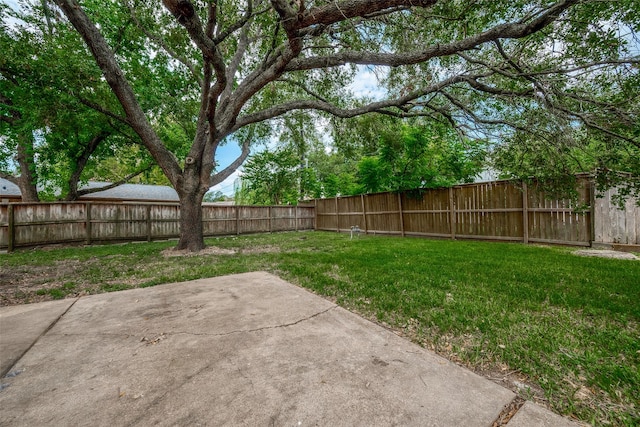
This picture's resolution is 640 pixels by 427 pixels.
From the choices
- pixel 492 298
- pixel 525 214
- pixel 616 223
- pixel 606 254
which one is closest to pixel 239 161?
pixel 525 214

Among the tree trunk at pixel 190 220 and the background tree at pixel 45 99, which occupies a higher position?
the background tree at pixel 45 99

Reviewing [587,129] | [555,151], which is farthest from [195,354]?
[587,129]

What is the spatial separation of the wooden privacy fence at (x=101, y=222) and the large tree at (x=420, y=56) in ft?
12.4

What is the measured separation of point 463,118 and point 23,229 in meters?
11.7

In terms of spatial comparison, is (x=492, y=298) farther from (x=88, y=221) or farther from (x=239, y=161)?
(x=88, y=221)

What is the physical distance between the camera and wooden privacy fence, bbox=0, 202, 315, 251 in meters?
6.99

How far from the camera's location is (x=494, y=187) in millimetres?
6902

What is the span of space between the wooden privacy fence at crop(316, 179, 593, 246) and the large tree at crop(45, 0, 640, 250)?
1.65m

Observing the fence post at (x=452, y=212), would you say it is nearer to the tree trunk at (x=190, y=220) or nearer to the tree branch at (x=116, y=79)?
the tree trunk at (x=190, y=220)

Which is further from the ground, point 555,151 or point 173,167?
point 173,167

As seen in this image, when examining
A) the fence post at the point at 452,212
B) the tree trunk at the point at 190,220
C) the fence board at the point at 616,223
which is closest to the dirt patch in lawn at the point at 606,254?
the fence board at the point at 616,223

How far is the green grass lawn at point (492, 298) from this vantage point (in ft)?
4.41

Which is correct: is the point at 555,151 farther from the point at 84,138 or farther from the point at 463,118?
the point at 84,138

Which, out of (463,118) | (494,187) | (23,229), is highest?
(463,118)
